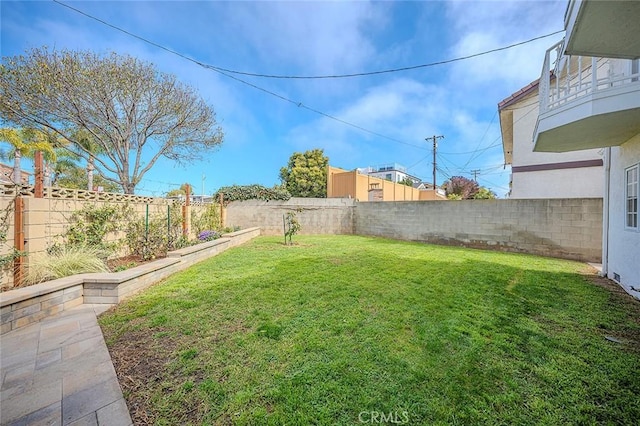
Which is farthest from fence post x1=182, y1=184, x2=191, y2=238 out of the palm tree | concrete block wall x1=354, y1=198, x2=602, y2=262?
concrete block wall x1=354, y1=198, x2=602, y2=262

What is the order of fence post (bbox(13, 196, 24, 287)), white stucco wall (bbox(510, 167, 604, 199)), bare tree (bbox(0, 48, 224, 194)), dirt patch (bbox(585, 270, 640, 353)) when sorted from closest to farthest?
dirt patch (bbox(585, 270, 640, 353)), fence post (bbox(13, 196, 24, 287)), bare tree (bbox(0, 48, 224, 194)), white stucco wall (bbox(510, 167, 604, 199))

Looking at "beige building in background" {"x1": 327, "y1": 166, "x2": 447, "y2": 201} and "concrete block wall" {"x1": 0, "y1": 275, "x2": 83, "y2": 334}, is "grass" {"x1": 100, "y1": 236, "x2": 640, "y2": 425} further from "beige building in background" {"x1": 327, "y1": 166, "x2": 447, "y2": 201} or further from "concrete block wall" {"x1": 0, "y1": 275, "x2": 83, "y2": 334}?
→ "beige building in background" {"x1": 327, "y1": 166, "x2": 447, "y2": 201}

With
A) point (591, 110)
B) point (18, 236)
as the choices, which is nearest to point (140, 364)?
point (18, 236)

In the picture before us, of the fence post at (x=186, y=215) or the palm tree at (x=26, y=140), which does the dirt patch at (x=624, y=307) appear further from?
the palm tree at (x=26, y=140)

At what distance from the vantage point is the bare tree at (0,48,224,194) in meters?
8.11

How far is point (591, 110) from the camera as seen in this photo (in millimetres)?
3592

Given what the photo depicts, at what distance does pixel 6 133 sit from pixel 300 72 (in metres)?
12.5

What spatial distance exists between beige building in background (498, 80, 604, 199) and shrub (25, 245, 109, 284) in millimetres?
13936

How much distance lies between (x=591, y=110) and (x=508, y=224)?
5.30 metres

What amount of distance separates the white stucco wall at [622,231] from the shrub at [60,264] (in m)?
9.22

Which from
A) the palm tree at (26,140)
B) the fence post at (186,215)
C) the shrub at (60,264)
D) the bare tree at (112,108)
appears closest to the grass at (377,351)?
the shrub at (60,264)

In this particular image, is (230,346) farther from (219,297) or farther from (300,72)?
(300,72)

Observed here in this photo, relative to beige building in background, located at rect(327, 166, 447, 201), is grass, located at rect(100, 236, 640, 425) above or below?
below

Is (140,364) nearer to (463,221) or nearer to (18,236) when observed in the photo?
(18,236)
